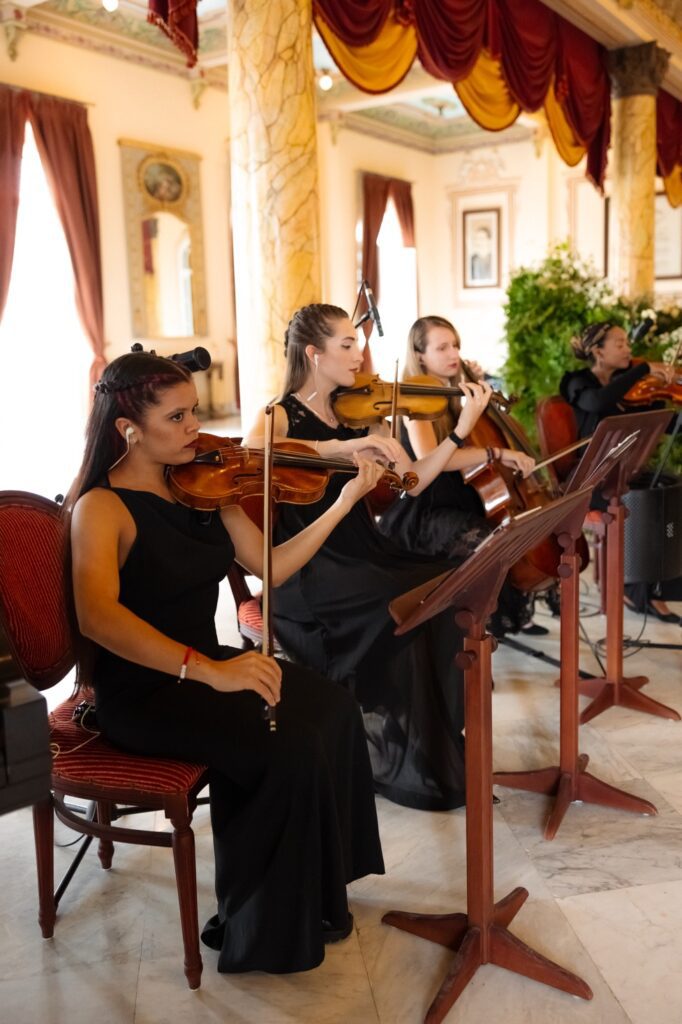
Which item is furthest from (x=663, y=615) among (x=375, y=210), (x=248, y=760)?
(x=375, y=210)

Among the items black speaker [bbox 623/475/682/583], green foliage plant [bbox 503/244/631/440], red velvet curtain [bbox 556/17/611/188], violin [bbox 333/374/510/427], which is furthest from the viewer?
red velvet curtain [bbox 556/17/611/188]

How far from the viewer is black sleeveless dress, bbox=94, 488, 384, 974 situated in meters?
1.81

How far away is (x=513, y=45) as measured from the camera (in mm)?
5996

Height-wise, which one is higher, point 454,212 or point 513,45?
point 513,45

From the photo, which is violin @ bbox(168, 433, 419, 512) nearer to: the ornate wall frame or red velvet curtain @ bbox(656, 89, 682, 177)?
the ornate wall frame

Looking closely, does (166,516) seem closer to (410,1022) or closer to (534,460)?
(410,1022)

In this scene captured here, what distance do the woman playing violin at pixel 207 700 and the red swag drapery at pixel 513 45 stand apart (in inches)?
128

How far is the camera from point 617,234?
819 centimetres

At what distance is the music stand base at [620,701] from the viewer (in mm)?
3156

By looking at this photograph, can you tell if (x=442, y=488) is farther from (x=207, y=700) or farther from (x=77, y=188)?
(x=77, y=188)

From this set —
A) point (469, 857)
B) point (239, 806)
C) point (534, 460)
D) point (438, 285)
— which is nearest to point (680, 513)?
point (534, 460)

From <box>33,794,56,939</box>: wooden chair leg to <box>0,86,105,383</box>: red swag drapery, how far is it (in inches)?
228

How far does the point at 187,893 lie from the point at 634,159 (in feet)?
25.3

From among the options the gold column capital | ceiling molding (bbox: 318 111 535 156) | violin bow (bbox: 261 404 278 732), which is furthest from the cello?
ceiling molding (bbox: 318 111 535 156)
